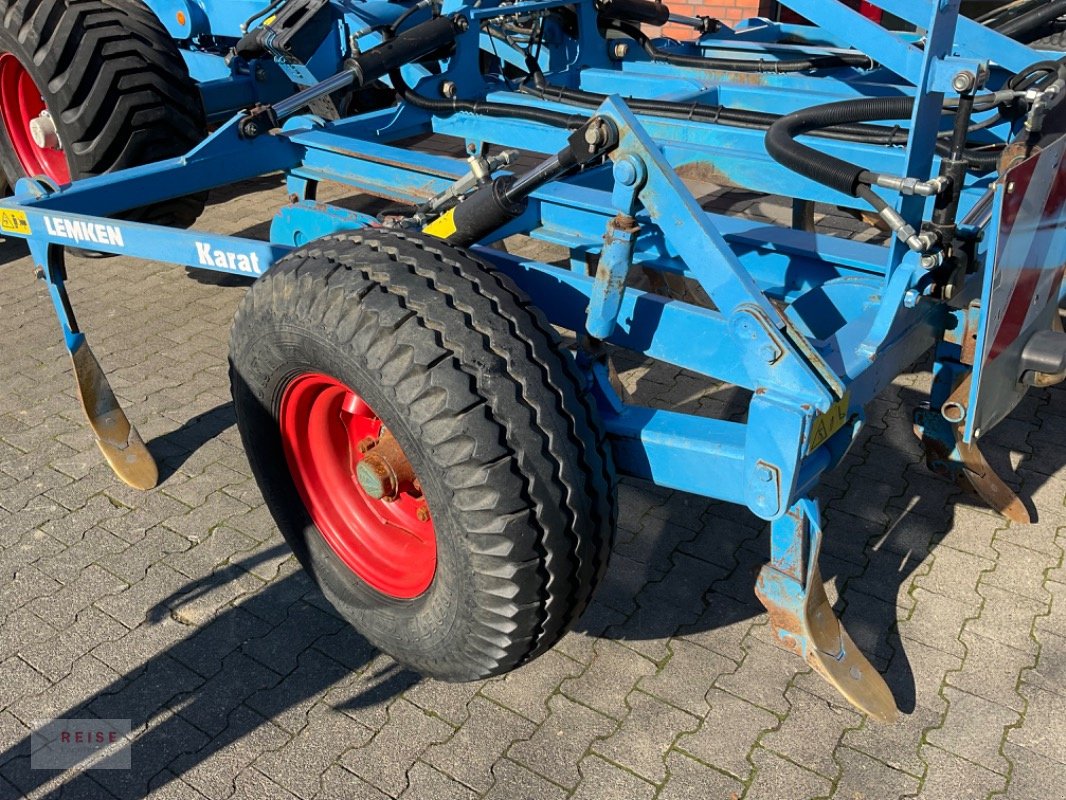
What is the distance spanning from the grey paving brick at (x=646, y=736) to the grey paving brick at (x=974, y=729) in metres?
0.61

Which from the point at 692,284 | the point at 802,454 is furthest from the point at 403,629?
the point at 692,284

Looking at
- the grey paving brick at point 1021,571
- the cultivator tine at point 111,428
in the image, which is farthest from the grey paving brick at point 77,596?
the grey paving brick at point 1021,571

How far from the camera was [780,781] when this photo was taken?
229cm

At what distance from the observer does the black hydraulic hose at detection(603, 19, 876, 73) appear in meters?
4.02

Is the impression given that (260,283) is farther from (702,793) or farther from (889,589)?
(889,589)

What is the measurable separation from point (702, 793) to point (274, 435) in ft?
4.73

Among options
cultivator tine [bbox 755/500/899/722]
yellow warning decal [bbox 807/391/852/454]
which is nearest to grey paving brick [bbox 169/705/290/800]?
cultivator tine [bbox 755/500/899/722]

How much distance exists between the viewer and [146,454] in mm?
3477

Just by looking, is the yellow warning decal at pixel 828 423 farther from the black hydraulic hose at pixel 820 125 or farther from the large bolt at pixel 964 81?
the large bolt at pixel 964 81

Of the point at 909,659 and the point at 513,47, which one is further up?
the point at 513,47

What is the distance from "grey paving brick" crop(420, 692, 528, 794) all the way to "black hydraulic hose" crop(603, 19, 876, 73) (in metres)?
2.83

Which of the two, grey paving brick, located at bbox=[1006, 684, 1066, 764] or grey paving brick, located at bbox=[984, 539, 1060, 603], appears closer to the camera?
grey paving brick, located at bbox=[1006, 684, 1066, 764]

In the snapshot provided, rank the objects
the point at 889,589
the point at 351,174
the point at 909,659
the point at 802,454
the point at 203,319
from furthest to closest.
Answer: the point at 203,319 < the point at 351,174 < the point at 889,589 < the point at 909,659 < the point at 802,454

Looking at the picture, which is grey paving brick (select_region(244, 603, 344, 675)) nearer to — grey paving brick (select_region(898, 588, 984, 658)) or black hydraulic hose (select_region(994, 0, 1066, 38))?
grey paving brick (select_region(898, 588, 984, 658))
